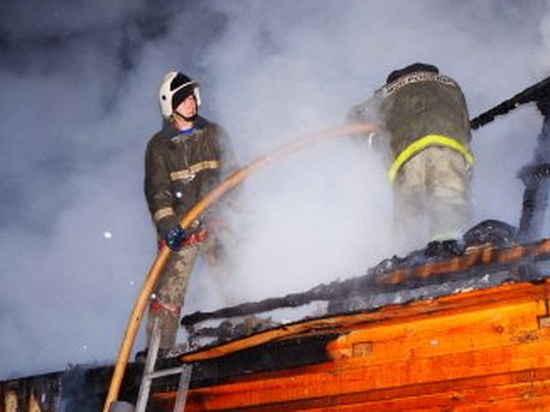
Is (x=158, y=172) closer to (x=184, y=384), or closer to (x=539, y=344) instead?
A: (x=184, y=384)

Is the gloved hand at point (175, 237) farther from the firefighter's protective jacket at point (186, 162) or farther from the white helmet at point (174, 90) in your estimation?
the white helmet at point (174, 90)

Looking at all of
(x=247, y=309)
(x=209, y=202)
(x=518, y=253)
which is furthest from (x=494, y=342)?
(x=209, y=202)

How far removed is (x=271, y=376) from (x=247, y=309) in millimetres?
557

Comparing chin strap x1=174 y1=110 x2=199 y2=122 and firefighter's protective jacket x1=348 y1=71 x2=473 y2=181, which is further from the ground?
chin strap x1=174 y1=110 x2=199 y2=122

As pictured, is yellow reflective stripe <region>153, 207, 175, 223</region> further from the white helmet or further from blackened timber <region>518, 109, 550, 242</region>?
blackened timber <region>518, 109, 550, 242</region>

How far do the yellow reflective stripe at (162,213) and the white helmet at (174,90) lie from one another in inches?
46.7

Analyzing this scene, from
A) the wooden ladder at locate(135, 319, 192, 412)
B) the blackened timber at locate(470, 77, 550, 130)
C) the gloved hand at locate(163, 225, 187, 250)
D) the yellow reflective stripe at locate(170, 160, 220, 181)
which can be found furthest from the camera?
the yellow reflective stripe at locate(170, 160, 220, 181)

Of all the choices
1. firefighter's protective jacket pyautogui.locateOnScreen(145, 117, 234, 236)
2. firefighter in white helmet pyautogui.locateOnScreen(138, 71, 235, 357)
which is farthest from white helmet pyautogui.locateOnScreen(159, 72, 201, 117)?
firefighter's protective jacket pyautogui.locateOnScreen(145, 117, 234, 236)

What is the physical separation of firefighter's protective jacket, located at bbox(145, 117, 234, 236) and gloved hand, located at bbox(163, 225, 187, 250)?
80cm

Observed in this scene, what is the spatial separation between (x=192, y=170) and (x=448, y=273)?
3775mm

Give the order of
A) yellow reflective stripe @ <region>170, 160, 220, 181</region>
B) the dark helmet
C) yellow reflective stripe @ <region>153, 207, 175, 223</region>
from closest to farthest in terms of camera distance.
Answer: the dark helmet → yellow reflective stripe @ <region>153, 207, 175, 223</region> → yellow reflective stripe @ <region>170, 160, 220, 181</region>

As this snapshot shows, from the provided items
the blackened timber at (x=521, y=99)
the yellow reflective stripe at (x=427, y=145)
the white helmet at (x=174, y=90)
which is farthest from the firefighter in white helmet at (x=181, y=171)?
the blackened timber at (x=521, y=99)

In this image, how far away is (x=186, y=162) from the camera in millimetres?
7008

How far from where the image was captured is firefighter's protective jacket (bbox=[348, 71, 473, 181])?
15.8 feet
